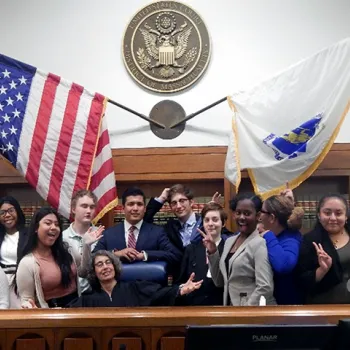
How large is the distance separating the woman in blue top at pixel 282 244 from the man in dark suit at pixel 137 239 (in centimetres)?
61

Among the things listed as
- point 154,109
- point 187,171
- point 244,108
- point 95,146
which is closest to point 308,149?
point 244,108

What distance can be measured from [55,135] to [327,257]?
235 cm

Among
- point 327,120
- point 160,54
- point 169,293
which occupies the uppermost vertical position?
point 160,54

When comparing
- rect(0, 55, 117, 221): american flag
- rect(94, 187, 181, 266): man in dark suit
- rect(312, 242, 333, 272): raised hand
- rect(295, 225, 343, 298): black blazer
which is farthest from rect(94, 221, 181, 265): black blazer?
rect(0, 55, 117, 221): american flag

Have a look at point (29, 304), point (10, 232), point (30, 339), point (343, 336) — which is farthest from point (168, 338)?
point (10, 232)

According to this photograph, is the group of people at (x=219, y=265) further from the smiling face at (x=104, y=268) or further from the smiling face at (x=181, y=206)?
the smiling face at (x=181, y=206)

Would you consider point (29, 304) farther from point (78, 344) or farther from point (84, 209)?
point (78, 344)

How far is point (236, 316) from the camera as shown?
1.30 meters

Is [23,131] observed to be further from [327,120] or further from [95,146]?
[327,120]

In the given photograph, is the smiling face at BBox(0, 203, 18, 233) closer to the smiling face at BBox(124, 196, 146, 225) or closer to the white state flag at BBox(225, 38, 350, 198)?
the smiling face at BBox(124, 196, 146, 225)

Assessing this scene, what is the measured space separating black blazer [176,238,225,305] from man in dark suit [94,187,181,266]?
119 millimetres

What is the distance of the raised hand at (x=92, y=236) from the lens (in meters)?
2.74

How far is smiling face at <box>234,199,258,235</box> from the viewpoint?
249 cm

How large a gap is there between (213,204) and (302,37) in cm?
203
